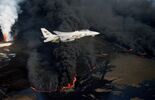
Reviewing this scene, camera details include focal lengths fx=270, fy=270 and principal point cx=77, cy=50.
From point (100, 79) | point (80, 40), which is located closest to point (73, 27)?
point (80, 40)

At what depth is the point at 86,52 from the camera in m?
101

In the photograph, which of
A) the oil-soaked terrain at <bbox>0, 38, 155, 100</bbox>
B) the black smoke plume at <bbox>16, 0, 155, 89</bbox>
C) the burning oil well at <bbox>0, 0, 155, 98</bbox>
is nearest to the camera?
the oil-soaked terrain at <bbox>0, 38, 155, 100</bbox>

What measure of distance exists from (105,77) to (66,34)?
73.2 feet

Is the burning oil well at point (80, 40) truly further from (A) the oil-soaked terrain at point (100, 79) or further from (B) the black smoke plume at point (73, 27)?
(A) the oil-soaked terrain at point (100, 79)

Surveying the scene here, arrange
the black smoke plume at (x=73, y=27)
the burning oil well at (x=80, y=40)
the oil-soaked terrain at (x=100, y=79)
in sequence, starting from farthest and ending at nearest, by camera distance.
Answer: the black smoke plume at (x=73, y=27), the burning oil well at (x=80, y=40), the oil-soaked terrain at (x=100, y=79)

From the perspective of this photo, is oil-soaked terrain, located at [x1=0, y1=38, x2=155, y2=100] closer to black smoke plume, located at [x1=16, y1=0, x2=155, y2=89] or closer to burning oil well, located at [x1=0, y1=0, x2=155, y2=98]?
burning oil well, located at [x1=0, y1=0, x2=155, y2=98]

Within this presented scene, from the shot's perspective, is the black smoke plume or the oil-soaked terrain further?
the black smoke plume

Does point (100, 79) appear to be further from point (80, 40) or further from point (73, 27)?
point (73, 27)

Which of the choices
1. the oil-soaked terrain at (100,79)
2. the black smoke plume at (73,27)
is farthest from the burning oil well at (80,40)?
the oil-soaked terrain at (100,79)

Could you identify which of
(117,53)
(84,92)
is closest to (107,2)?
(117,53)

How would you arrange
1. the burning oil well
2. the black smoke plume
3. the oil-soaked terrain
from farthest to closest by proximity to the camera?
the black smoke plume
the burning oil well
the oil-soaked terrain

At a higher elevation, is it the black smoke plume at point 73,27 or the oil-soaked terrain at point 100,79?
the black smoke plume at point 73,27

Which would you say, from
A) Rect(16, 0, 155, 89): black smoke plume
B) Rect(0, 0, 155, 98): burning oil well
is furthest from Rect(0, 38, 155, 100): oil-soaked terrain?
Rect(16, 0, 155, 89): black smoke plume

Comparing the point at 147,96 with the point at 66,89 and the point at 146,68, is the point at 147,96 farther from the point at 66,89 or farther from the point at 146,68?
the point at 66,89
